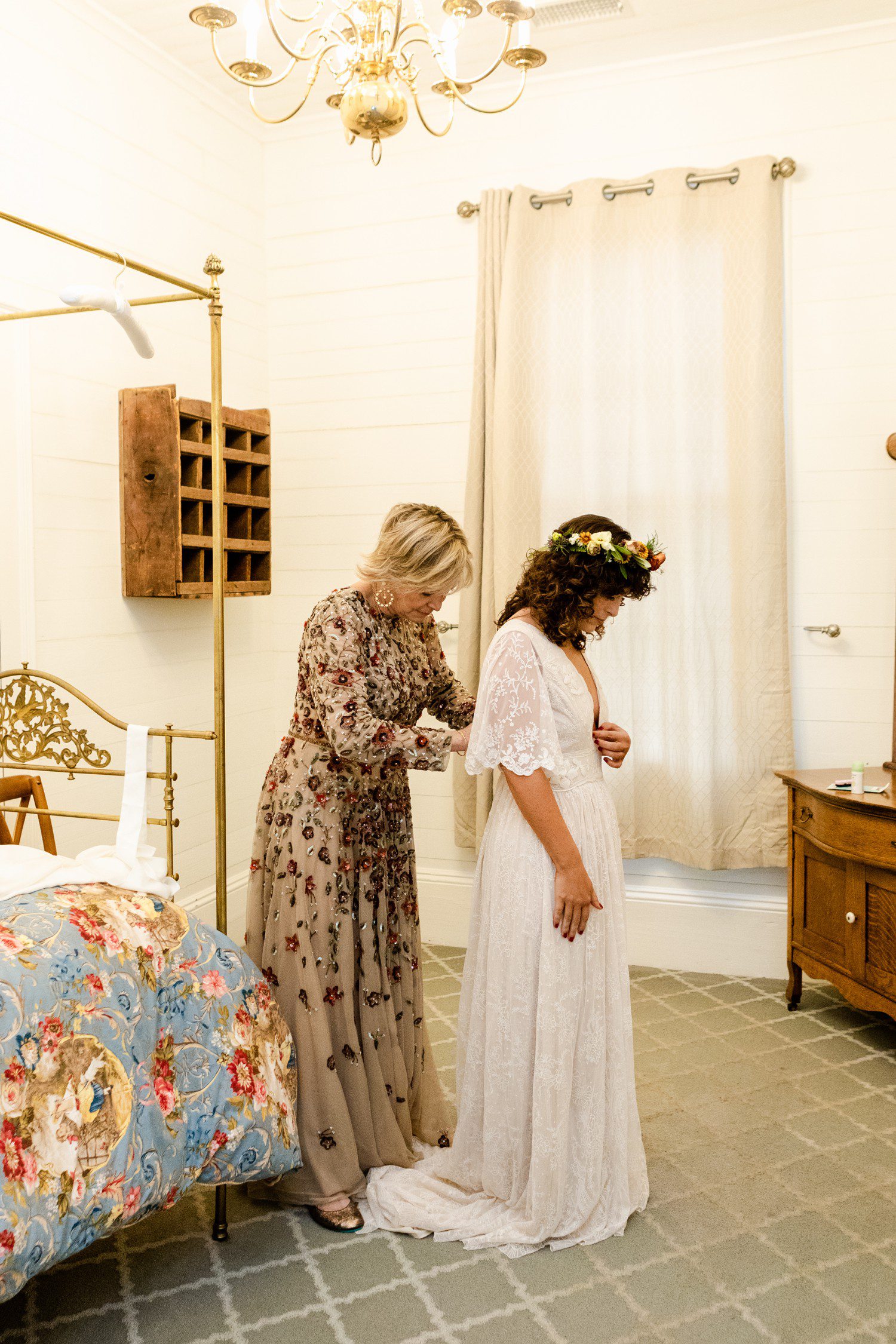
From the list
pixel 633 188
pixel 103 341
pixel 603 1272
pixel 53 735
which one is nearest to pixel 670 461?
pixel 633 188

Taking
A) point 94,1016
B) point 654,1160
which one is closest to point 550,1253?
point 654,1160

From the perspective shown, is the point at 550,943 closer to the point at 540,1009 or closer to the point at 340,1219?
the point at 540,1009

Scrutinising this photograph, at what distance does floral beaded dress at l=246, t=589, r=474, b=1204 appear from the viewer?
2.33 m

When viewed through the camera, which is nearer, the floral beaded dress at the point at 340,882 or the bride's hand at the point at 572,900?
the bride's hand at the point at 572,900

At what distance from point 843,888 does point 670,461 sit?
5.03 ft

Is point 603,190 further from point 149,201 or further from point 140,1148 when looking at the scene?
point 140,1148

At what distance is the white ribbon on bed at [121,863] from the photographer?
210cm

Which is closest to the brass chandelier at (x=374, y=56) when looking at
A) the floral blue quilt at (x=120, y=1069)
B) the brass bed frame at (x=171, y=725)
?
the brass bed frame at (x=171, y=725)

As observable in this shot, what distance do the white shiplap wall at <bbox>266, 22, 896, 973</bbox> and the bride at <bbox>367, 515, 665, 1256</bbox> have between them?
66.0 inches

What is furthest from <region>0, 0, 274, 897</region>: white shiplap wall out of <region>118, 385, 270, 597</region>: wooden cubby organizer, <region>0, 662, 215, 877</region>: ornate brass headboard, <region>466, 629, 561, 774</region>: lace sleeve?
<region>466, 629, 561, 774</region>: lace sleeve

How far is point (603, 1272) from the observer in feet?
7.14

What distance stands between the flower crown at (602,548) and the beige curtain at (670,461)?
1545 millimetres

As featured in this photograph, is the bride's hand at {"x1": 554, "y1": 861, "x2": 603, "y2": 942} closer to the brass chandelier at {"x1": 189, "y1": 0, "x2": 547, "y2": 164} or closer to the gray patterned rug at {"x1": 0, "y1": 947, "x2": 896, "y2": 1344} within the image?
the gray patterned rug at {"x1": 0, "y1": 947, "x2": 896, "y2": 1344}

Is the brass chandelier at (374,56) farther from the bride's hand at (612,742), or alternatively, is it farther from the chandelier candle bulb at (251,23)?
the bride's hand at (612,742)
